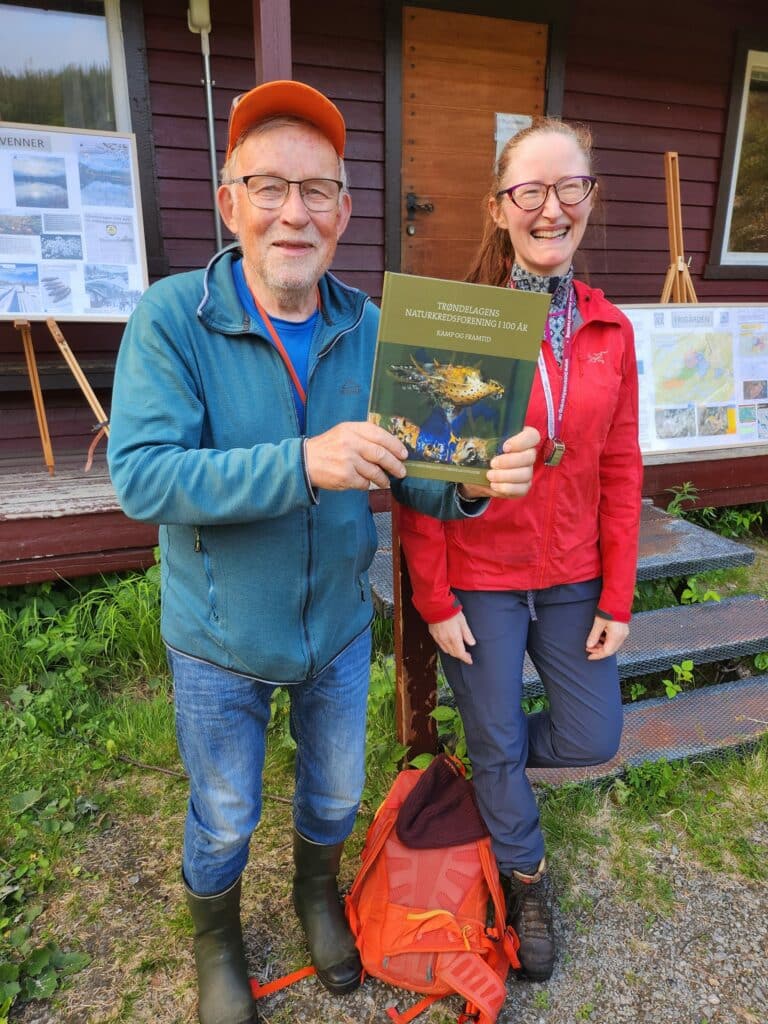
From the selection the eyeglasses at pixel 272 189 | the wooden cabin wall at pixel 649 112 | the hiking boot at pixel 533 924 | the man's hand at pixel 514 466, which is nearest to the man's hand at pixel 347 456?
the man's hand at pixel 514 466

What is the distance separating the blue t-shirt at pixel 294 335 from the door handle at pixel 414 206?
12.3ft

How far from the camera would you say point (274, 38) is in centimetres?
265

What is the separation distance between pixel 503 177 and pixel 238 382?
32.0 inches

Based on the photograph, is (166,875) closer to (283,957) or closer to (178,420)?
(283,957)

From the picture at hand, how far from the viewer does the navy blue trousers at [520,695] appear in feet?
5.47

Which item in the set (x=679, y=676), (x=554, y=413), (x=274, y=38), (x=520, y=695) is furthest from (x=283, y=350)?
(x=679, y=676)

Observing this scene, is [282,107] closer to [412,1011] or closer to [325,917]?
[325,917]

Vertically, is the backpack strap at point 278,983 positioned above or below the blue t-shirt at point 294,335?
below

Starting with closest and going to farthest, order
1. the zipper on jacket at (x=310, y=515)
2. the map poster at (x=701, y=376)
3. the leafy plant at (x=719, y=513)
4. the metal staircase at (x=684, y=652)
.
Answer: the zipper on jacket at (x=310, y=515)
the metal staircase at (x=684, y=652)
the map poster at (x=701, y=376)
the leafy plant at (x=719, y=513)

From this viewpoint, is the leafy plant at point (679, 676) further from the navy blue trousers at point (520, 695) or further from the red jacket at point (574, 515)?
the red jacket at point (574, 515)

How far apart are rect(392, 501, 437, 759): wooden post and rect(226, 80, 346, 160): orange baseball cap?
993 mm

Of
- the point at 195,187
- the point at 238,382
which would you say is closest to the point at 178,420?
the point at 238,382

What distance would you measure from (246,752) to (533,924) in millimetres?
921

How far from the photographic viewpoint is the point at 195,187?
14.0 ft
